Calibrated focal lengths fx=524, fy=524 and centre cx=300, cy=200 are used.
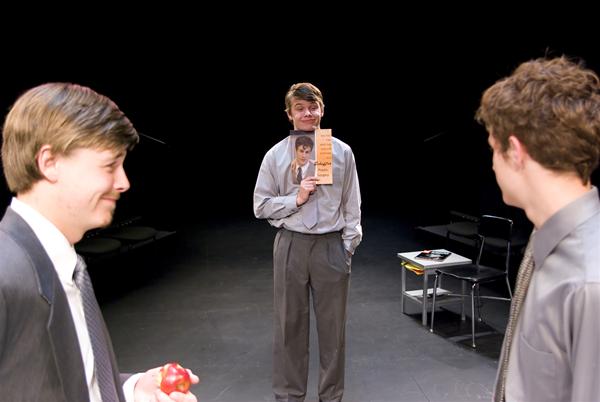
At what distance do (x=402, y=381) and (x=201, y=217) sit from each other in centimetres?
614

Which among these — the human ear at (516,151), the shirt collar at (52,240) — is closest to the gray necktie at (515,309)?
the human ear at (516,151)

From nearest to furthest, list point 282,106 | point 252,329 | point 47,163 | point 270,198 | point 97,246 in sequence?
point 47,163 → point 270,198 → point 252,329 → point 97,246 → point 282,106

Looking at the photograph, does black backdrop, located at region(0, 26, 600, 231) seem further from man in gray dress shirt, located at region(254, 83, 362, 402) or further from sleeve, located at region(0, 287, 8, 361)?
sleeve, located at region(0, 287, 8, 361)

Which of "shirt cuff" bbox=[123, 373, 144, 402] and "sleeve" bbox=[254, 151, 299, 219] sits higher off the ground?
"sleeve" bbox=[254, 151, 299, 219]

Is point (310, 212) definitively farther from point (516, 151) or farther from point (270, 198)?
point (516, 151)

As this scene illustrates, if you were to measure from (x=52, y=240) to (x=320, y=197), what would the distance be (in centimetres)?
211

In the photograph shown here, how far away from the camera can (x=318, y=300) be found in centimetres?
316

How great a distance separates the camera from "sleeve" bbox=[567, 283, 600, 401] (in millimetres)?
1064

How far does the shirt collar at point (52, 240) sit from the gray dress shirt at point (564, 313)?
1.04 m

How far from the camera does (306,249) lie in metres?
3.09

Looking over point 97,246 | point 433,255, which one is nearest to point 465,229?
point 433,255

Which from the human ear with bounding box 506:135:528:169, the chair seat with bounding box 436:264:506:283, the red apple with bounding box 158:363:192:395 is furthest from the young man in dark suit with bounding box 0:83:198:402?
the chair seat with bounding box 436:264:506:283

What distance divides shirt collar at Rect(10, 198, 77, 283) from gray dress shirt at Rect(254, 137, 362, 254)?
1.99 m

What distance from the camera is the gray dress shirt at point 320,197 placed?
10.2 feet
